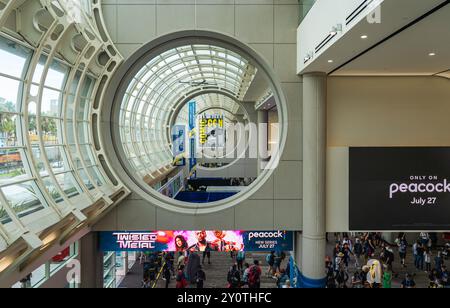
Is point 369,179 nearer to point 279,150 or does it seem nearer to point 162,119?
point 279,150

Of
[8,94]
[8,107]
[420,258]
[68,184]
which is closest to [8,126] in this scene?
[8,107]

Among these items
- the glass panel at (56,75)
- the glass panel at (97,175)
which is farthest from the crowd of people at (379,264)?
the glass panel at (56,75)

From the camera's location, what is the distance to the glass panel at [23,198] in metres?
6.04

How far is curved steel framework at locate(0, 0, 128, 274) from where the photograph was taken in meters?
5.54

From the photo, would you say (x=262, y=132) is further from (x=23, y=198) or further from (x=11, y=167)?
(x=11, y=167)

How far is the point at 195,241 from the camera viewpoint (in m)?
9.71

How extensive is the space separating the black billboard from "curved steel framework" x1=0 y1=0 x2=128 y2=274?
6.67 m

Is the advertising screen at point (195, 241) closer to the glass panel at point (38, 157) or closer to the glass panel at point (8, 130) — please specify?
the glass panel at point (38, 157)

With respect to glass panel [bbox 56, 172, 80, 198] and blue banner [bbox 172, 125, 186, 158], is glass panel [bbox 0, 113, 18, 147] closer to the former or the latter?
glass panel [bbox 56, 172, 80, 198]

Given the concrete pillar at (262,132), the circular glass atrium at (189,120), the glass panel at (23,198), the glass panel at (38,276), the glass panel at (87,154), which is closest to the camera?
the glass panel at (23,198)

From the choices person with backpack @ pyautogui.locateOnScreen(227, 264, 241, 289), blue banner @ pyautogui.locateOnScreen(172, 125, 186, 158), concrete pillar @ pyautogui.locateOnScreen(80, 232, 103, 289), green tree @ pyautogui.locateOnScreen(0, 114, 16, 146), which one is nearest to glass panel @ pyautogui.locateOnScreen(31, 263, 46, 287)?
concrete pillar @ pyautogui.locateOnScreen(80, 232, 103, 289)

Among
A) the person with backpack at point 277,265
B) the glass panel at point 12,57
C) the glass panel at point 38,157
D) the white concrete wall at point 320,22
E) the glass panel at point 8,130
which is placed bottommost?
the person with backpack at point 277,265

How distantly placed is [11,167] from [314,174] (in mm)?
7024

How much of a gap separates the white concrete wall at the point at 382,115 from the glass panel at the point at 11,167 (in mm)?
7319
